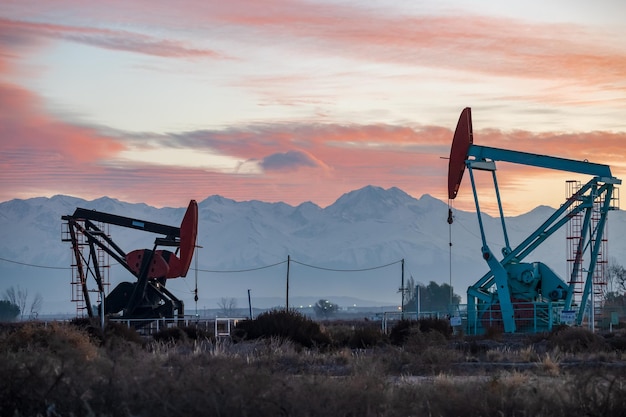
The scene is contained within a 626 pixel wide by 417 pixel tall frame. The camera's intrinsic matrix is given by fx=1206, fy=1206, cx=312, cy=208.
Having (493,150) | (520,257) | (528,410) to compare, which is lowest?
(528,410)

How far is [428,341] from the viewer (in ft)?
105

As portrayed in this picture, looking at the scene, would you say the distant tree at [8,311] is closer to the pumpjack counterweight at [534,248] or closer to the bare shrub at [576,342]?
the pumpjack counterweight at [534,248]

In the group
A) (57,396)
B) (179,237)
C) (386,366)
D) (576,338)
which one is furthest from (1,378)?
(179,237)

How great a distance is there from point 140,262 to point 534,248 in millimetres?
18532

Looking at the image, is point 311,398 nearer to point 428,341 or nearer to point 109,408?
point 109,408

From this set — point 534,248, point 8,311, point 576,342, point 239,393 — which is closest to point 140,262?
point 534,248

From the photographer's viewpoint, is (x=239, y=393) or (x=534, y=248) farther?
(x=534, y=248)

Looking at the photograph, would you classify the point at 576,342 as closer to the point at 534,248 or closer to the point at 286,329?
the point at 286,329

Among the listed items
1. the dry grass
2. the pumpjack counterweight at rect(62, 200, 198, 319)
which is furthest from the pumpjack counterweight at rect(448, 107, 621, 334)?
the dry grass

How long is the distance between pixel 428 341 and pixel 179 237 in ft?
90.0

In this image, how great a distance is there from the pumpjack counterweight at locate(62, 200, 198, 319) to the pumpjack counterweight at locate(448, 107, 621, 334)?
1321 cm

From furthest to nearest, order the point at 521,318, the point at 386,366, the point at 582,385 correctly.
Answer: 1. the point at 521,318
2. the point at 386,366
3. the point at 582,385

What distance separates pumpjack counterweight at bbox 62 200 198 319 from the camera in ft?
178

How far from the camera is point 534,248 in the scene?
47.8 meters
